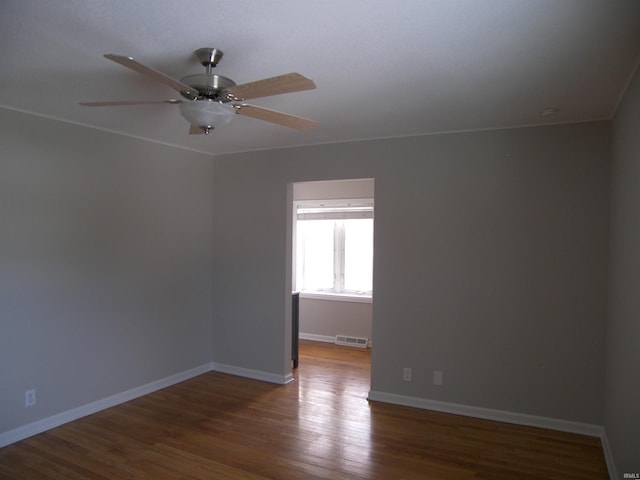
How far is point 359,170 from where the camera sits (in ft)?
13.5

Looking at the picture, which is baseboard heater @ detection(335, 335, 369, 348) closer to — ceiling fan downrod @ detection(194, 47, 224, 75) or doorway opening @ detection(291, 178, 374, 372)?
doorway opening @ detection(291, 178, 374, 372)

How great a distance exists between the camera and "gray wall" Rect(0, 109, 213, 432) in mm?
3154

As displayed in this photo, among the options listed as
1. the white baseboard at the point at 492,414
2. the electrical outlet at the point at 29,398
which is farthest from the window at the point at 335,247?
the electrical outlet at the point at 29,398

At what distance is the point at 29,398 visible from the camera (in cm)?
323

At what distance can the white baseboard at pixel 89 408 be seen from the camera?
124 inches

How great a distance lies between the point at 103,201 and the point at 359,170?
2379 millimetres

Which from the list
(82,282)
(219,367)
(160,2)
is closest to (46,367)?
(82,282)

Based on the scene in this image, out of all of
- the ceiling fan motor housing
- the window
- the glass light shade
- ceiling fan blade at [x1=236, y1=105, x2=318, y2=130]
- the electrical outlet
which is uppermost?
the ceiling fan motor housing

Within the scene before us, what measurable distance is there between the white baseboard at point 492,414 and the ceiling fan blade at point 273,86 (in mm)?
3087

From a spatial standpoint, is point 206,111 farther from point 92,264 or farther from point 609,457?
point 609,457

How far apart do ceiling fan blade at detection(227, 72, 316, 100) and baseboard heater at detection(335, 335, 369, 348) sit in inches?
184

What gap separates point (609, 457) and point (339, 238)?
435 centimetres

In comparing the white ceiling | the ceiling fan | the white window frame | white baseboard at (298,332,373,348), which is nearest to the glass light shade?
the ceiling fan

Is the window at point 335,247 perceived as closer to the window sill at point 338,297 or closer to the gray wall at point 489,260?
the window sill at point 338,297
